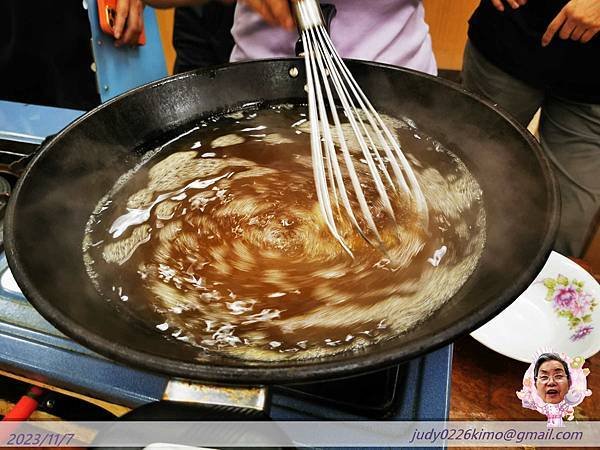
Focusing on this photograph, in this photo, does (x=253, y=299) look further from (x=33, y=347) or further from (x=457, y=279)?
(x=33, y=347)

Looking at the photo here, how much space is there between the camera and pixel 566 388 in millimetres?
967

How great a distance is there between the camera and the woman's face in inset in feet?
3.10

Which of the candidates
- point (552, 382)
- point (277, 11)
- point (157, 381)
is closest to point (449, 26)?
point (277, 11)

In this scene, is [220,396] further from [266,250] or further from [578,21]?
[578,21]

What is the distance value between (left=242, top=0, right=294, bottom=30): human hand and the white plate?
0.76 metres

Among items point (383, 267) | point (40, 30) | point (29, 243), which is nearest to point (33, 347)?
point (29, 243)

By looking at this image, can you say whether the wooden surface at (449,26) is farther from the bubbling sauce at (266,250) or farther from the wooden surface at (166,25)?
the bubbling sauce at (266,250)

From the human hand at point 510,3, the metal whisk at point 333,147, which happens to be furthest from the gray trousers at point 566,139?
the metal whisk at point 333,147

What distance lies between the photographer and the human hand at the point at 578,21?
4.53 feet

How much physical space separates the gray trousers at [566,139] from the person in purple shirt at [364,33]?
56 centimetres

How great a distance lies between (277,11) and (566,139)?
1.24m

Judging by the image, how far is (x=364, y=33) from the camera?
1322mm

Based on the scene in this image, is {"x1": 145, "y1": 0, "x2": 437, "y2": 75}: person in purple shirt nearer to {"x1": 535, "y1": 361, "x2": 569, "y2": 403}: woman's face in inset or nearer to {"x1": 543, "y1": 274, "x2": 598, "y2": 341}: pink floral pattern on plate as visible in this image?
{"x1": 543, "y1": 274, "x2": 598, "y2": 341}: pink floral pattern on plate

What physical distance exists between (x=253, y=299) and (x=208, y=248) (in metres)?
0.15
